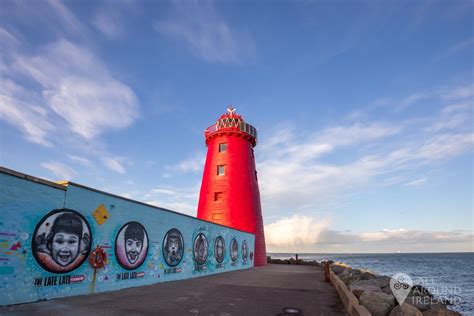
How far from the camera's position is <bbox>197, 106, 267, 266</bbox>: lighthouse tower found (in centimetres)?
2864

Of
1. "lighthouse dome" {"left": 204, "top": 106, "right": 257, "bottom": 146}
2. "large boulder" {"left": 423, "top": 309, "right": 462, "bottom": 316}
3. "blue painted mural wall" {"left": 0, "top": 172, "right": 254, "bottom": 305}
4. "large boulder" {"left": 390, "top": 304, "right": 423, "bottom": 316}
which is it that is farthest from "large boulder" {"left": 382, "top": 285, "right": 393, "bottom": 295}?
"lighthouse dome" {"left": 204, "top": 106, "right": 257, "bottom": 146}

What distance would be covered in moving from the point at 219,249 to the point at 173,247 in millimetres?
7279

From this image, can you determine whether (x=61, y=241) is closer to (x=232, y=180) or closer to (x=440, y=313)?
(x=440, y=313)

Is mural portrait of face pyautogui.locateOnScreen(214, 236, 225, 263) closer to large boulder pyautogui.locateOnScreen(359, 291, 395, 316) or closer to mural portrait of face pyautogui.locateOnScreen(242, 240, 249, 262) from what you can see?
mural portrait of face pyautogui.locateOnScreen(242, 240, 249, 262)

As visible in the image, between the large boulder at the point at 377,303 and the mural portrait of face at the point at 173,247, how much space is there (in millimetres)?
10182

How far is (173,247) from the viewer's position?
16.6 metres

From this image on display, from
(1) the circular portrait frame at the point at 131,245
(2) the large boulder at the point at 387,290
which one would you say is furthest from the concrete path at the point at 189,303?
(2) the large boulder at the point at 387,290

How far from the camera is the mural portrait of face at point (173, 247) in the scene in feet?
52.2

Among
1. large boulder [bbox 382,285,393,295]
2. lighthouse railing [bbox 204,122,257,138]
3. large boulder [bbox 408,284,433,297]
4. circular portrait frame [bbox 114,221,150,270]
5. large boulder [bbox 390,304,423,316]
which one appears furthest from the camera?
lighthouse railing [bbox 204,122,257,138]

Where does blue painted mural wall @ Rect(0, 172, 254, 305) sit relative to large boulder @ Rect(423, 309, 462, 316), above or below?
above

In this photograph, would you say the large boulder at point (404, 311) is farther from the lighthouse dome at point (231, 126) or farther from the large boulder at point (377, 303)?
the lighthouse dome at point (231, 126)

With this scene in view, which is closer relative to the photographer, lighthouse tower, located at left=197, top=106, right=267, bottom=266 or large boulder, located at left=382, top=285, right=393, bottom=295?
large boulder, located at left=382, top=285, right=393, bottom=295

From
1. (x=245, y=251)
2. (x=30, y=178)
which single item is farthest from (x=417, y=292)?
(x=30, y=178)

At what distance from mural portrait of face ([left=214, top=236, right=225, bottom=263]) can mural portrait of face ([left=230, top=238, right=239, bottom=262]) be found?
1.67 meters
